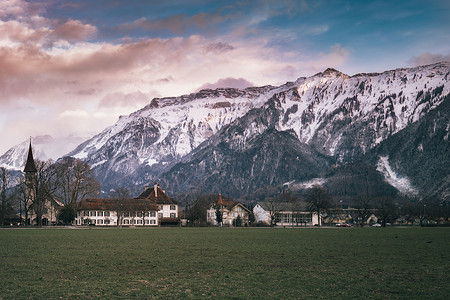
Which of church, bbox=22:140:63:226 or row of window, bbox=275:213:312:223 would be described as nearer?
church, bbox=22:140:63:226

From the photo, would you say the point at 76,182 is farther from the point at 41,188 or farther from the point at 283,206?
the point at 283,206

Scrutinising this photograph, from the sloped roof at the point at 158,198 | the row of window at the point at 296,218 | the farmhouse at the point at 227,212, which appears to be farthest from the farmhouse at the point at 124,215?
the row of window at the point at 296,218

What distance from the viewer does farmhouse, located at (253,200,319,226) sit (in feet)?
597

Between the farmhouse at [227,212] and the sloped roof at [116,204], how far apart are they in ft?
66.7

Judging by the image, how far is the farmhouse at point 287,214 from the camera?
182000mm

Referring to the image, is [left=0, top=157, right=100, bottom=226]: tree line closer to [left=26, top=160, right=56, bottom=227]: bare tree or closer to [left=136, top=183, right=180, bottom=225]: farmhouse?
[left=26, top=160, right=56, bottom=227]: bare tree

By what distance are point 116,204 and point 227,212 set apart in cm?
4391

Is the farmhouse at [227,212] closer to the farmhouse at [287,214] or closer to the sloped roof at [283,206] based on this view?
the farmhouse at [287,214]

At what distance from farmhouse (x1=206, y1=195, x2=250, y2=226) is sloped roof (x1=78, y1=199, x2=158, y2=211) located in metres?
20.3

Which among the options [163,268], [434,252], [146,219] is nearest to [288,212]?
[146,219]

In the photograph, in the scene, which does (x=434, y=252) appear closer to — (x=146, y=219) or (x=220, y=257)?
(x=220, y=257)

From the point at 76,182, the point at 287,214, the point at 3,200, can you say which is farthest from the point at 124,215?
the point at 287,214

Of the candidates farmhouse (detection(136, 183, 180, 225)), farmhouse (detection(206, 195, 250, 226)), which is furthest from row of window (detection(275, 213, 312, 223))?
farmhouse (detection(136, 183, 180, 225))

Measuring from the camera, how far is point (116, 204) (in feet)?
472
